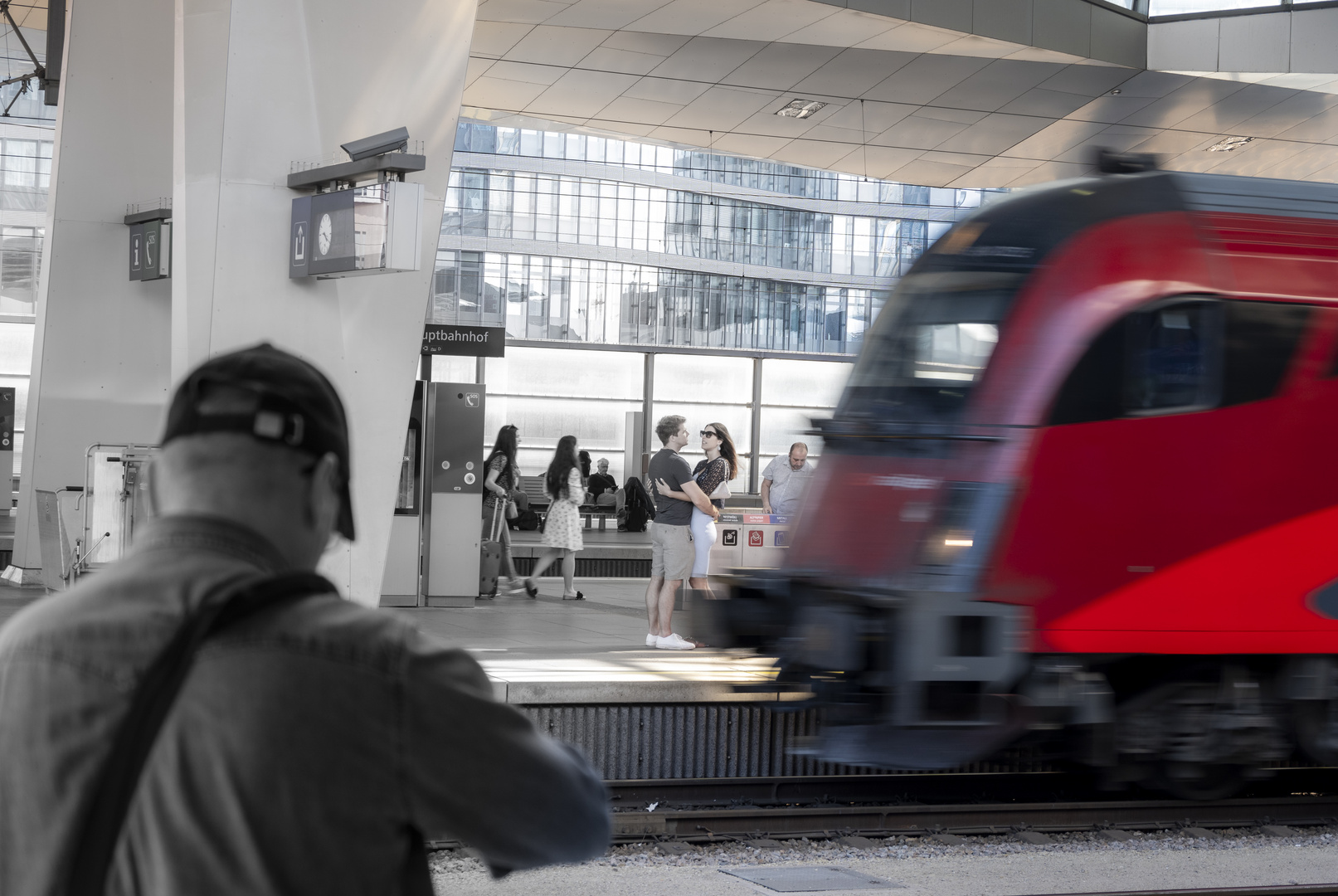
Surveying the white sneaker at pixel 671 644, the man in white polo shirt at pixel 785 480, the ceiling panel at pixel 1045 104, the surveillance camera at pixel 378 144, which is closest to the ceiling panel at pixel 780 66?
the ceiling panel at pixel 1045 104

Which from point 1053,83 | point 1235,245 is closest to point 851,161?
point 1053,83

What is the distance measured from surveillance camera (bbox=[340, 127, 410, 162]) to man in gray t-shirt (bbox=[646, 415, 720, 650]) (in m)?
2.56

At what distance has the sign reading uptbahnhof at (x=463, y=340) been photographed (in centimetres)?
1318

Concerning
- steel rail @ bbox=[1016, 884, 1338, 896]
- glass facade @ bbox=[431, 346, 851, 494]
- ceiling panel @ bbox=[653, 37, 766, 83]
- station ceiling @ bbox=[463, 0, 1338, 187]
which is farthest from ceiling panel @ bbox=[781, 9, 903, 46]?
glass facade @ bbox=[431, 346, 851, 494]

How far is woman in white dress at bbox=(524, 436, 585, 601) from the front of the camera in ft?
41.7

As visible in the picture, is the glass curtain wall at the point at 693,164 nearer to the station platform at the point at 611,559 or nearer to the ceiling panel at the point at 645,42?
the station platform at the point at 611,559

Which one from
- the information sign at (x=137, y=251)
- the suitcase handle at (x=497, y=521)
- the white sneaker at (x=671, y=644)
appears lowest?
the white sneaker at (x=671, y=644)

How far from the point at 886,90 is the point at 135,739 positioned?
16631mm

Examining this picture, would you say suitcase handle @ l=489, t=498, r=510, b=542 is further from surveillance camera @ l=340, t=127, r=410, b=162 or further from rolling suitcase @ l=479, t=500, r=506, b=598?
surveillance camera @ l=340, t=127, r=410, b=162

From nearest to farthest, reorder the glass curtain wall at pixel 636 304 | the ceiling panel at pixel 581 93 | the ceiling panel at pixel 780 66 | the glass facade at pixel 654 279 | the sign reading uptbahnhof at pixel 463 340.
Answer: the sign reading uptbahnhof at pixel 463 340 < the ceiling panel at pixel 780 66 < the ceiling panel at pixel 581 93 < the glass facade at pixel 654 279 < the glass curtain wall at pixel 636 304

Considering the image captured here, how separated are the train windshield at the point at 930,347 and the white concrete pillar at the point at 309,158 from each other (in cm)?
386

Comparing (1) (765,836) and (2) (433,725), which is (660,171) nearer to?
(1) (765,836)

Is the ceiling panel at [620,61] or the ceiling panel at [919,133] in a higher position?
the ceiling panel at [620,61]

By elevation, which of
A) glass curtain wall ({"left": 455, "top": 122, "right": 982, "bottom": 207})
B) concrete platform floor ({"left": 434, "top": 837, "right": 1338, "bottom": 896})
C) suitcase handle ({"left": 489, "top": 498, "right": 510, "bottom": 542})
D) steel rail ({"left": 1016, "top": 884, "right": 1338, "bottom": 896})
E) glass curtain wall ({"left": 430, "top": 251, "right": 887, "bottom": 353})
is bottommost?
concrete platform floor ({"left": 434, "top": 837, "right": 1338, "bottom": 896})
